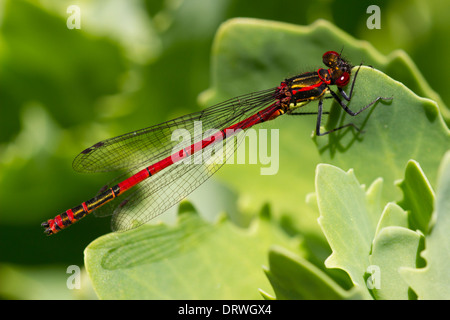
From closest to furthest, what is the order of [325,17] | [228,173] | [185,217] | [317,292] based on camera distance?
1. [317,292]
2. [185,217]
3. [228,173]
4. [325,17]

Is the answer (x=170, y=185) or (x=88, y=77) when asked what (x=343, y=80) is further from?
(x=88, y=77)

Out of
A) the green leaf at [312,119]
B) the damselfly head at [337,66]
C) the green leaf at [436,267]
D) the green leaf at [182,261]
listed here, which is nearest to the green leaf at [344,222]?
the green leaf at [436,267]

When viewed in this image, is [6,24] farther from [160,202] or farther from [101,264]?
[101,264]

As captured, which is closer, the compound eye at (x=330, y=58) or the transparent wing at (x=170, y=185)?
the compound eye at (x=330, y=58)

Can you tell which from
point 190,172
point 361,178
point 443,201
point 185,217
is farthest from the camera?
point 190,172

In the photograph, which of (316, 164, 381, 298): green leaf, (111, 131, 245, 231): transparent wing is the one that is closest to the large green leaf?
(316, 164, 381, 298): green leaf

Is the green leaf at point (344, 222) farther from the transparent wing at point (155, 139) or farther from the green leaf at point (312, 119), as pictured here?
the transparent wing at point (155, 139)

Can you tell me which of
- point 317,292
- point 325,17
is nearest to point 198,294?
point 317,292

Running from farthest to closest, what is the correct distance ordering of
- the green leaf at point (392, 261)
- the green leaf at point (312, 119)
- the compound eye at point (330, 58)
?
the compound eye at point (330, 58) < the green leaf at point (312, 119) < the green leaf at point (392, 261)
